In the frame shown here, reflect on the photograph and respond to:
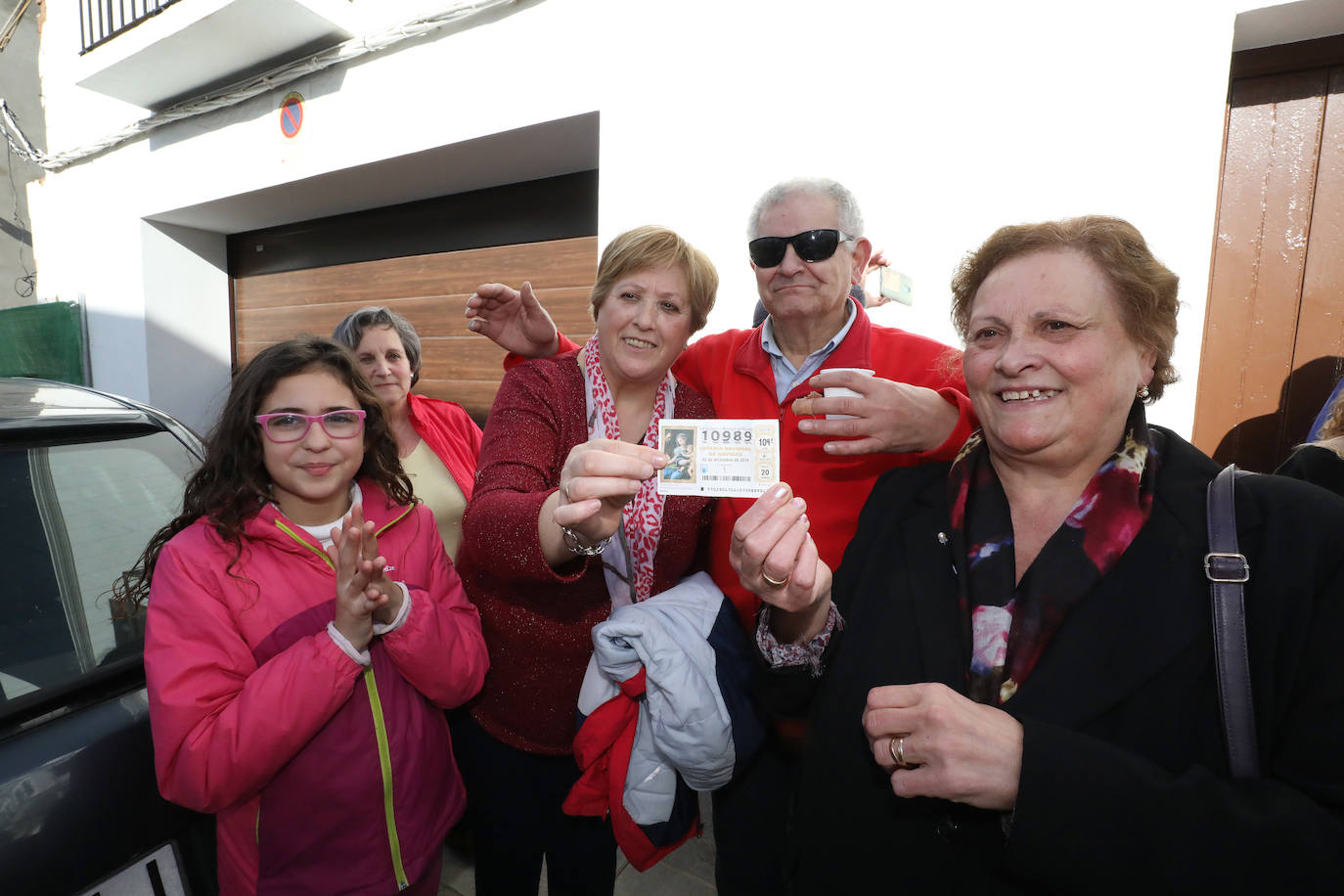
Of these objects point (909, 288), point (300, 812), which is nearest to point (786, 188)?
point (909, 288)

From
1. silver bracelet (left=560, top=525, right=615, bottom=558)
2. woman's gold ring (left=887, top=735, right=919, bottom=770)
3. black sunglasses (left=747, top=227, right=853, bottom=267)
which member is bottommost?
woman's gold ring (left=887, top=735, right=919, bottom=770)

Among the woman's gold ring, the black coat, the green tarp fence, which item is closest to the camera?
the black coat

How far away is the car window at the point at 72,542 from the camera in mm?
1438

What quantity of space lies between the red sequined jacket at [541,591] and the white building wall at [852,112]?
6.95ft

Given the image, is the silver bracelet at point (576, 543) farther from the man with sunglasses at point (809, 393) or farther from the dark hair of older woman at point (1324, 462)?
the dark hair of older woman at point (1324, 462)

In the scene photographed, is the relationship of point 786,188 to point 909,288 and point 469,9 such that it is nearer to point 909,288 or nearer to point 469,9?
point 909,288

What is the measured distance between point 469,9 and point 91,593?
176 inches

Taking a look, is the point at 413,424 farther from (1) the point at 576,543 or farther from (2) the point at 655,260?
(1) the point at 576,543

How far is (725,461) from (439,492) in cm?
156

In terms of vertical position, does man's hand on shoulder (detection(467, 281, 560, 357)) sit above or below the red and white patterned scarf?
above

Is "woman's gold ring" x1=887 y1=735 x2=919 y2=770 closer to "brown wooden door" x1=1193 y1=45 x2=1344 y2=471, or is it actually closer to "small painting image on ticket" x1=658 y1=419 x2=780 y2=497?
"small painting image on ticket" x1=658 y1=419 x2=780 y2=497

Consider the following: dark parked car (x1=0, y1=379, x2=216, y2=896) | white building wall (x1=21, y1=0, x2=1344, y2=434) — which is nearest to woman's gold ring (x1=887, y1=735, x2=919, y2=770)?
dark parked car (x1=0, y1=379, x2=216, y2=896)

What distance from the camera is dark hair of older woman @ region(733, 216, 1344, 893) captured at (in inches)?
37.5

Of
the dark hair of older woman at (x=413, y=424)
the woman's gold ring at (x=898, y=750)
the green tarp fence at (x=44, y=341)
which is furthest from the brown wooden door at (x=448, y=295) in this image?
the woman's gold ring at (x=898, y=750)
